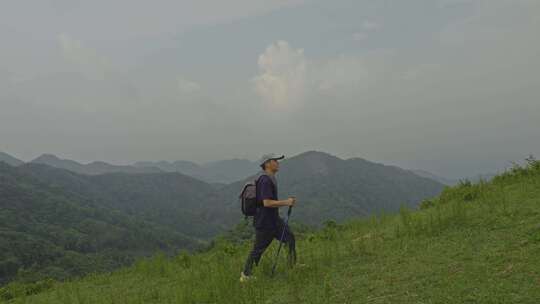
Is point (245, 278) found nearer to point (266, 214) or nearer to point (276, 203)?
point (266, 214)

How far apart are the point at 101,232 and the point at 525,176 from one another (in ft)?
663

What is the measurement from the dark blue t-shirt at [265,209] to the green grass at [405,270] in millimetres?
1042

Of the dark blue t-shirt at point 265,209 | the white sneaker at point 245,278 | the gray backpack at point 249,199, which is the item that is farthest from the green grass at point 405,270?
the gray backpack at point 249,199

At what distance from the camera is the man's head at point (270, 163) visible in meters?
8.43

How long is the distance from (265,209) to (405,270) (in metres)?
2.86

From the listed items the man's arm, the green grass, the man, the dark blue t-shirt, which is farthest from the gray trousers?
the man's arm

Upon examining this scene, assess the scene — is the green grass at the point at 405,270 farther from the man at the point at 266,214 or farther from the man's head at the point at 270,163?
the man's head at the point at 270,163

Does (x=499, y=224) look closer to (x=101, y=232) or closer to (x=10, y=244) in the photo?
(x=10, y=244)

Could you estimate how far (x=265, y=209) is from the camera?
8.57 meters

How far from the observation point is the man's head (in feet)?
27.7

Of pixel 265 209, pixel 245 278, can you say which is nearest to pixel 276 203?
pixel 265 209

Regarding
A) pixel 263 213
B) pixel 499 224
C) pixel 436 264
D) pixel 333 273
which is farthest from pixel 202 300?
pixel 499 224

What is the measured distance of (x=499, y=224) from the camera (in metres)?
9.04

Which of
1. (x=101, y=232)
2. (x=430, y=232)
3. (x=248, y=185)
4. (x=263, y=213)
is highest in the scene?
(x=248, y=185)
